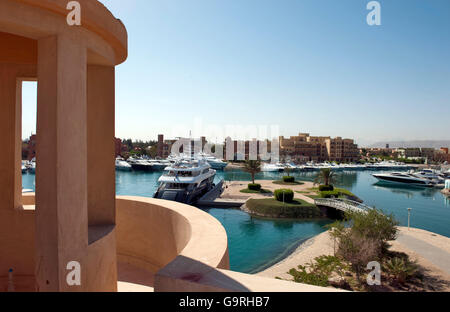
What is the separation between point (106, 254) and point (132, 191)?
3842cm

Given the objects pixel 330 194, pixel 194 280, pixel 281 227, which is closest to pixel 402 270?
pixel 281 227

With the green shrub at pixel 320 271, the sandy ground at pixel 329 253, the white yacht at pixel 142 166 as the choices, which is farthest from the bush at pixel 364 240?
the white yacht at pixel 142 166

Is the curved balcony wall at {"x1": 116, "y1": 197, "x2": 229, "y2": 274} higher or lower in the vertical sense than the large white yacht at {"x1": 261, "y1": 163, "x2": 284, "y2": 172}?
higher

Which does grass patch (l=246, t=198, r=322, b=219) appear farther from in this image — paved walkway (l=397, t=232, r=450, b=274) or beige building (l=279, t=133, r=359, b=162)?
beige building (l=279, t=133, r=359, b=162)

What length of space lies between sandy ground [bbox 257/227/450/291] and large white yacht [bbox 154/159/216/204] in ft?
47.6

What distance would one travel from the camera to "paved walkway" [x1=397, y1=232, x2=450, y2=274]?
14.4 metres

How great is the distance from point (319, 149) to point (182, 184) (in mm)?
71071

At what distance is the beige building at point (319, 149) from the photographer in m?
90.9

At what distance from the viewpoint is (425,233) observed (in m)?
19.7

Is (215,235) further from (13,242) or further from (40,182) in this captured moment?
(13,242)

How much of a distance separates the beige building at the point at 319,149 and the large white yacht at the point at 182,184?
58.9 meters

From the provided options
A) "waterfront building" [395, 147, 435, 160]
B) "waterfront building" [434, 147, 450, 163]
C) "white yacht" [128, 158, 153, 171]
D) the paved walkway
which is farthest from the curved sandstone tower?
"waterfront building" [395, 147, 435, 160]

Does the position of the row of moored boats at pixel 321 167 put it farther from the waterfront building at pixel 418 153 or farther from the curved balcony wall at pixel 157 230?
the curved balcony wall at pixel 157 230
